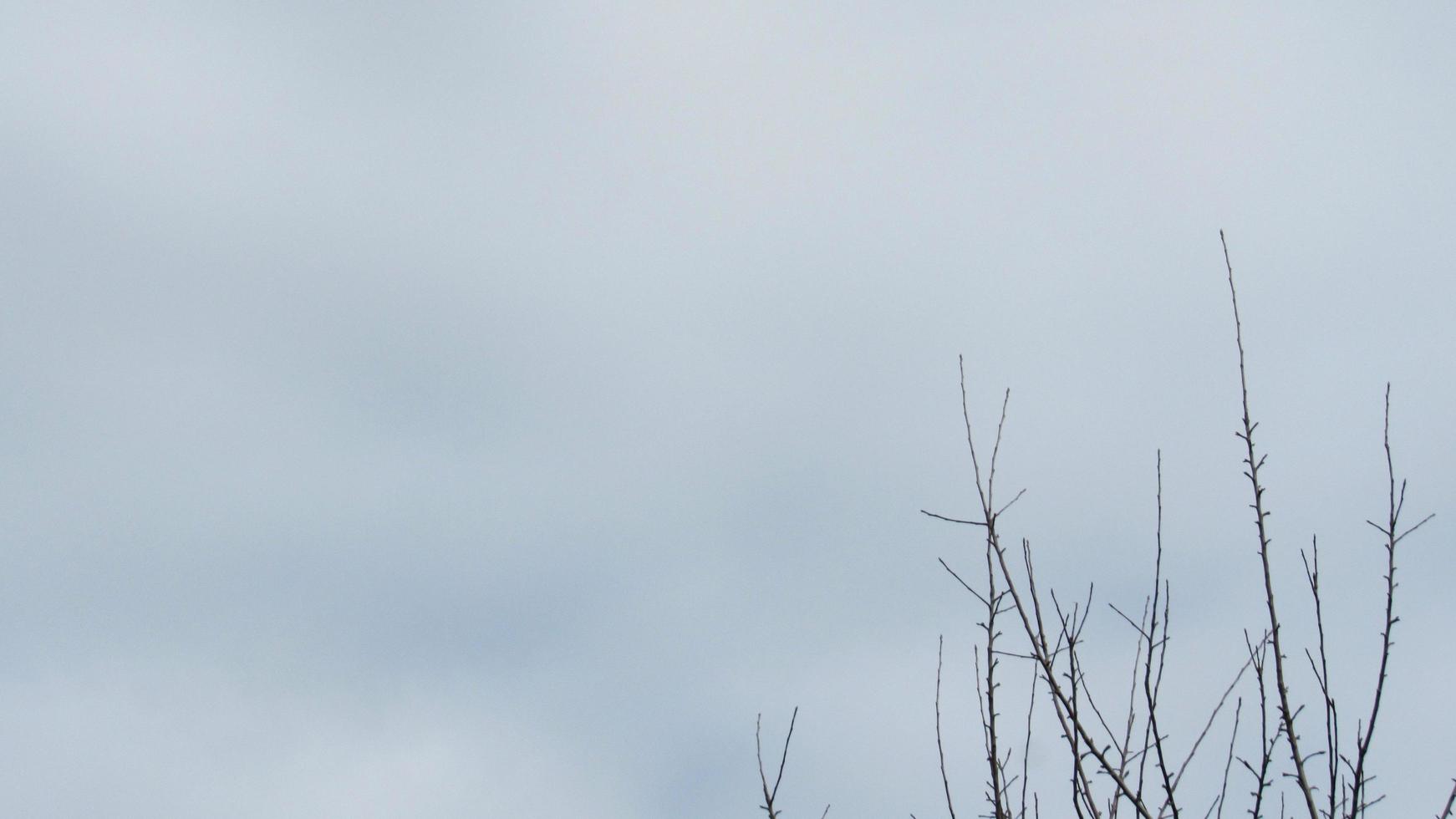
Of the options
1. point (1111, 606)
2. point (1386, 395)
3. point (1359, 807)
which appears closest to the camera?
point (1359, 807)

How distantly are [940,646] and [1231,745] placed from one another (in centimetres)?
125

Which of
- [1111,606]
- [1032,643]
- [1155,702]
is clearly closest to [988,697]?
[1032,643]

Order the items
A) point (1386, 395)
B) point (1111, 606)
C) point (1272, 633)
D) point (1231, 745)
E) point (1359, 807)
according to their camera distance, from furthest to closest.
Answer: point (1111, 606) → point (1231, 745) → point (1386, 395) → point (1272, 633) → point (1359, 807)

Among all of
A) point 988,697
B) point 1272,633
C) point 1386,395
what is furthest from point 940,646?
point 1386,395

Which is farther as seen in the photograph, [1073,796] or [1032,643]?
[1032,643]

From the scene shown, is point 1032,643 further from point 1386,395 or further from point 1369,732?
point 1386,395

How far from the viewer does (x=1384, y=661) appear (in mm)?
3844

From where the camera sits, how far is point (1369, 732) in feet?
12.4

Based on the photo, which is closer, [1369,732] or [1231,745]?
[1369,732]

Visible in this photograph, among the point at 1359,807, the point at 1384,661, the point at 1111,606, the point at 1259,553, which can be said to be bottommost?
the point at 1359,807

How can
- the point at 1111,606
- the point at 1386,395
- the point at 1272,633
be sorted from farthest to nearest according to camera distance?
1. the point at 1111,606
2. the point at 1386,395
3. the point at 1272,633

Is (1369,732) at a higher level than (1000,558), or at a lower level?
lower

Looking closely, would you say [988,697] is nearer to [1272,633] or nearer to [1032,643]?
[1032,643]

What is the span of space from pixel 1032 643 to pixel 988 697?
33cm
